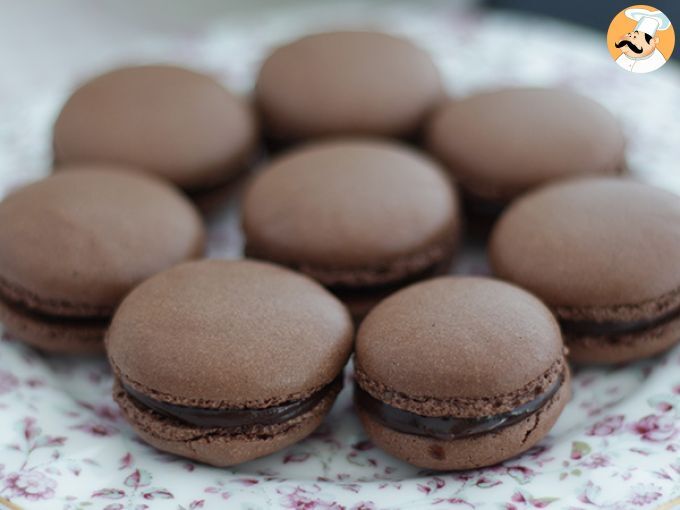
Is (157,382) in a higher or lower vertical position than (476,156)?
lower

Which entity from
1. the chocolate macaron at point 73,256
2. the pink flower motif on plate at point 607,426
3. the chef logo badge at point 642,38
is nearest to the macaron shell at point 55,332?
the chocolate macaron at point 73,256

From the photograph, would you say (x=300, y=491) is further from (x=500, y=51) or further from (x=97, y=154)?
(x=500, y=51)

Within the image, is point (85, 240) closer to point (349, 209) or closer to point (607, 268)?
point (349, 209)

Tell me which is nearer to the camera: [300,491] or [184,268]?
[300,491]

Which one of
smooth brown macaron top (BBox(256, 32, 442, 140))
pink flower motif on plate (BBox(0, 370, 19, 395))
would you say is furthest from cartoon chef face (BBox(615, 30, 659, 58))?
pink flower motif on plate (BBox(0, 370, 19, 395))

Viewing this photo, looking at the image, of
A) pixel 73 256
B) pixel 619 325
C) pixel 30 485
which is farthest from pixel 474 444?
pixel 73 256

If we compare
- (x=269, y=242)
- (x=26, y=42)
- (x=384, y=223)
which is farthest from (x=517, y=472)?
(x=26, y=42)

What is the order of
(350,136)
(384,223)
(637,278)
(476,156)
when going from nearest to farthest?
(637,278), (384,223), (476,156), (350,136)

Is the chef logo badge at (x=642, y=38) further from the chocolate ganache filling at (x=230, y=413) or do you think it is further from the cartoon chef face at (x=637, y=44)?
the chocolate ganache filling at (x=230, y=413)
